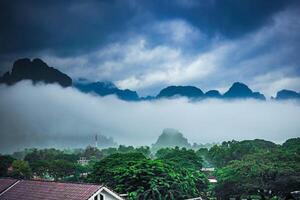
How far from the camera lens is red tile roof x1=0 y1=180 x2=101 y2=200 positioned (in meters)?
Answer: 19.2

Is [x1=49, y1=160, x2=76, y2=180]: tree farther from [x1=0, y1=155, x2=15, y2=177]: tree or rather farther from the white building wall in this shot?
the white building wall

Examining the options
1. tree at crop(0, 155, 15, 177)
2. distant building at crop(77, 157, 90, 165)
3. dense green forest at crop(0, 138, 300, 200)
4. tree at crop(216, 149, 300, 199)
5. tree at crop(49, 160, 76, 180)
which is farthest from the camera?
distant building at crop(77, 157, 90, 165)

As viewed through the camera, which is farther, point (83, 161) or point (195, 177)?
point (83, 161)

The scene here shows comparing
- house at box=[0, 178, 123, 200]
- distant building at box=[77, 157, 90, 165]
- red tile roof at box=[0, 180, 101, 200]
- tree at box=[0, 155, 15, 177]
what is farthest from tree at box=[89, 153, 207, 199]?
distant building at box=[77, 157, 90, 165]

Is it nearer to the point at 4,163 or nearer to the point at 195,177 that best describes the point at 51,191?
the point at 195,177

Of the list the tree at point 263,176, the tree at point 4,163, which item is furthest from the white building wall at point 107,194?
the tree at point 4,163

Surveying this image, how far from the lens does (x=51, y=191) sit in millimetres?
20344

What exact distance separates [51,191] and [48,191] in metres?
0.26

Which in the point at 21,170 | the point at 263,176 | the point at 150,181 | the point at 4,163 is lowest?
the point at 263,176

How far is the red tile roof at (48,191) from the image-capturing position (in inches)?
755

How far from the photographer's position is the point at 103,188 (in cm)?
1977

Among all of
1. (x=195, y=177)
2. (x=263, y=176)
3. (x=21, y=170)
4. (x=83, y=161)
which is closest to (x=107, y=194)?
(x=263, y=176)

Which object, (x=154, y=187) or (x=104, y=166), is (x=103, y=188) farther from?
(x=104, y=166)

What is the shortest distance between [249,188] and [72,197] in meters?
19.7
